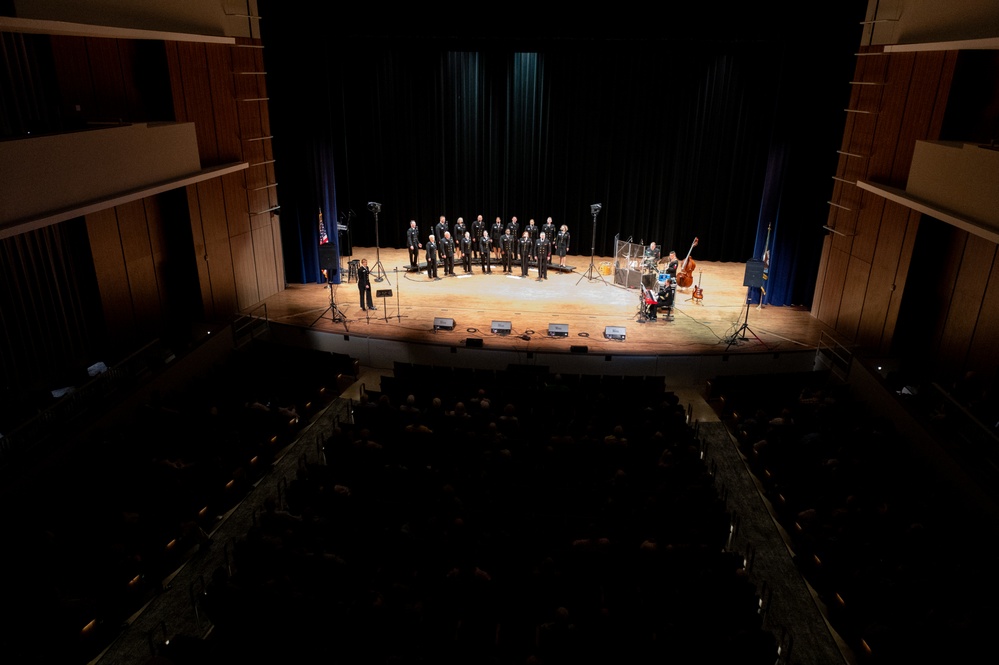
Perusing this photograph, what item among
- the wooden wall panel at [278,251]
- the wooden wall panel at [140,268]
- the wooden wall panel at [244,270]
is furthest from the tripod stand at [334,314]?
the wooden wall panel at [140,268]

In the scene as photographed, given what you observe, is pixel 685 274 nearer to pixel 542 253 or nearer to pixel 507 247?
pixel 542 253

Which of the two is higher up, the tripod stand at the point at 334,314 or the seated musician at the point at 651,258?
the seated musician at the point at 651,258

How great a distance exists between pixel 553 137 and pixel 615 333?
8236 mm

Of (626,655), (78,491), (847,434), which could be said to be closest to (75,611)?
(78,491)

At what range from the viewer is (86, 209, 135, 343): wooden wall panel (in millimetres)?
11148

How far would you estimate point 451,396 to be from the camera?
10.5 meters

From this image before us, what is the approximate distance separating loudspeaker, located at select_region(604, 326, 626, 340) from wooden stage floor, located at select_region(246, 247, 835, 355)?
113 millimetres

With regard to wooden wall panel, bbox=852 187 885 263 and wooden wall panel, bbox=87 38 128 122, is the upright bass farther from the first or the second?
wooden wall panel, bbox=87 38 128 122

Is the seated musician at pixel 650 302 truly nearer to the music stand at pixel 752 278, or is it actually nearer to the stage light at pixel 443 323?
the music stand at pixel 752 278

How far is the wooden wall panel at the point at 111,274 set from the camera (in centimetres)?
1115

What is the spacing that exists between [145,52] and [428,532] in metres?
10.2

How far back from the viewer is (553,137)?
19.0 meters

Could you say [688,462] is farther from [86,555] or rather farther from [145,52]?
Answer: [145,52]

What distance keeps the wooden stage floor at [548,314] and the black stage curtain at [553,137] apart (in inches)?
80.5
